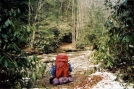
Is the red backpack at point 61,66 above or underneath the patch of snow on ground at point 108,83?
above

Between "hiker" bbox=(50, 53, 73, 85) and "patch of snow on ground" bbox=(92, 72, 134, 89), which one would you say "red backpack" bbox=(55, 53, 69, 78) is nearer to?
"hiker" bbox=(50, 53, 73, 85)

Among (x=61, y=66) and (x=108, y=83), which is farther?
(x=61, y=66)

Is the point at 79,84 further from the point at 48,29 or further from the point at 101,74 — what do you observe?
the point at 48,29

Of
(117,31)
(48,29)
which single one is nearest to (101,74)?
(117,31)

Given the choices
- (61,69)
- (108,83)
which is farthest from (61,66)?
(108,83)

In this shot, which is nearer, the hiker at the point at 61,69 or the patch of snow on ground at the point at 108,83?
the patch of snow on ground at the point at 108,83

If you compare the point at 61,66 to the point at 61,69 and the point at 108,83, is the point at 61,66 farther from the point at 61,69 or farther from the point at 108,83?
the point at 108,83

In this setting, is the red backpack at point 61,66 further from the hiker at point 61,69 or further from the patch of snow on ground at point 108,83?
the patch of snow on ground at point 108,83

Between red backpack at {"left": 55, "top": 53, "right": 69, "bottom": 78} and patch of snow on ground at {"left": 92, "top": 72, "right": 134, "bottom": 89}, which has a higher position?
red backpack at {"left": 55, "top": 53, "right": 69, "bottom": 78}

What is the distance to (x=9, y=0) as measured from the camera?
3.60 meters

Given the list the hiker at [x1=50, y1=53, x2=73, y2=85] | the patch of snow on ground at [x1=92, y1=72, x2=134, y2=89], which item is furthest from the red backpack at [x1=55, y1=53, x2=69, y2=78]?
the patch of snow on ground at [x1=92, y1=72, x2=134, y2=89]

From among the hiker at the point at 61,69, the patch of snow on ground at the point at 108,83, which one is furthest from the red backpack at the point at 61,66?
the patch of snow on ground at the point at 108,83

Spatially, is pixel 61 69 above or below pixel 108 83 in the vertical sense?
above

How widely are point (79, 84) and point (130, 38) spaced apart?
6.68 metres
